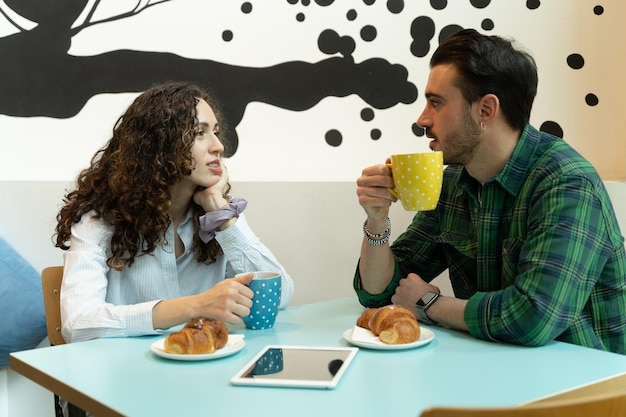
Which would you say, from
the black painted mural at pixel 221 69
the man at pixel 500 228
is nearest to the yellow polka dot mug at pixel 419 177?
the man at pixel 500 228

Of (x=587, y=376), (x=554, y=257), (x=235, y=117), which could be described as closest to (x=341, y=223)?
(x=235, y=117)

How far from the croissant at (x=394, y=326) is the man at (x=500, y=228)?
133 mm

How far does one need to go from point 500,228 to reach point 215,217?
25.6 inches

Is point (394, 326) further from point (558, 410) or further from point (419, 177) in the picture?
point (558, 410)

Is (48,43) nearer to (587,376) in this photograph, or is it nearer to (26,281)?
(26,281)

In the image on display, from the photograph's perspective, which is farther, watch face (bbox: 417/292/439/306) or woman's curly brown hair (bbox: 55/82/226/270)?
woman's curly brown hair (bbox: 55/82/226/270)

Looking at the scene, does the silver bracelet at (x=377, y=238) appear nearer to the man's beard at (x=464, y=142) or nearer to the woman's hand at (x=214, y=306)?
the man's beard at (x=464, y=142)

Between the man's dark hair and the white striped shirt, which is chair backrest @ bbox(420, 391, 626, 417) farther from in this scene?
the man's dark hair

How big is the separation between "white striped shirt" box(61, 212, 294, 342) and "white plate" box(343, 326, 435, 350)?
38cm

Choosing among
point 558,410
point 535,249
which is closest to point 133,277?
point 535,249

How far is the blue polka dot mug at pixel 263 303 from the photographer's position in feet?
4.16

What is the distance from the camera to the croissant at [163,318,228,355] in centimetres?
107

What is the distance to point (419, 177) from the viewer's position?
1.19m

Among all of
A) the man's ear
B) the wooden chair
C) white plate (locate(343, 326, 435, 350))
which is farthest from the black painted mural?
white plate (locate(343, 326, 435, 350))
